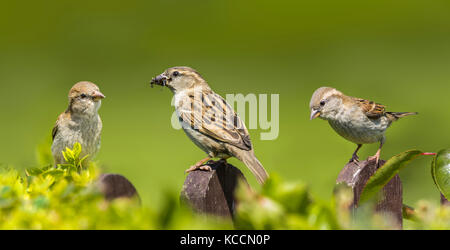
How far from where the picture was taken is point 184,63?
21.9 feet

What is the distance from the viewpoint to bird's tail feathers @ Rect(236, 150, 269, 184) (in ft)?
7.97

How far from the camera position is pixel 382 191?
224 cm

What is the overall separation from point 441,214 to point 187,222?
2.56ft

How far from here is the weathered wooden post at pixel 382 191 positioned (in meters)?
2.08

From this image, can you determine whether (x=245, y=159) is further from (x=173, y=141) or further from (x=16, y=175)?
(x=173, y=141)

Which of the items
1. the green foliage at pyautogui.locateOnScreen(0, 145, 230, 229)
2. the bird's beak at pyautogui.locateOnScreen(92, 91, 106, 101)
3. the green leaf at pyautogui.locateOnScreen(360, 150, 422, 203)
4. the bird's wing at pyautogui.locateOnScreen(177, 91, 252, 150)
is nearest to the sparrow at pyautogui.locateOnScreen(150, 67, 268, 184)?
the bird's wing at pyautogui.locateOnScreen(177, 91, 252, 150)

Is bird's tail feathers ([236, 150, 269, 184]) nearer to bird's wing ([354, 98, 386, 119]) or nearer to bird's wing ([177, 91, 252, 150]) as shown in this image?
bird's wing ([177, 91, 252, 150])

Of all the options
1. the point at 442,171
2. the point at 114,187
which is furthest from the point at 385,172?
the point at 114,187

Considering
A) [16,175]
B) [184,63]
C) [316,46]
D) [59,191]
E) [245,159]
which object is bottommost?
[59,191]

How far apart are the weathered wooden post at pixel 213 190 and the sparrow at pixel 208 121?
0.33 metres

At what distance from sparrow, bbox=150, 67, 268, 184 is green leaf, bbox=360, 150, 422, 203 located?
60cm
